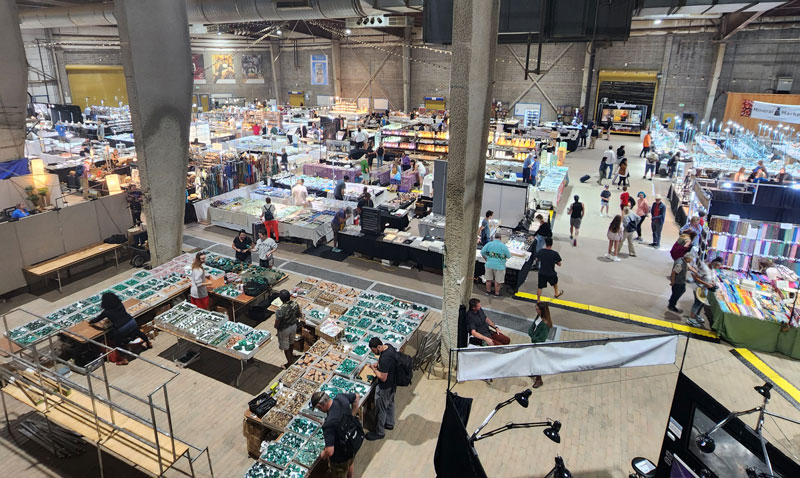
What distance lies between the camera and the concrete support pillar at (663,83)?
100 feet

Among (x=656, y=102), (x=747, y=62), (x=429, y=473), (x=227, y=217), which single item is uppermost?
(x=747, y=62)

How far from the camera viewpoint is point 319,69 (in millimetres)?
43031

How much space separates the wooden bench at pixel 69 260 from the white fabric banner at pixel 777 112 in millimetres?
24757

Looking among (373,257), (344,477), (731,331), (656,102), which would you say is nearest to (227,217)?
(373,257)

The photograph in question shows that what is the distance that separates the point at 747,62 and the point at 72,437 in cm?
3625

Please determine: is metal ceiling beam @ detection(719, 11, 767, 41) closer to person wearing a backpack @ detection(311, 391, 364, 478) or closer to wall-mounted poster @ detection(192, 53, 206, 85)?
person wearing a backpack @ detection(311, 391, 364, 478)

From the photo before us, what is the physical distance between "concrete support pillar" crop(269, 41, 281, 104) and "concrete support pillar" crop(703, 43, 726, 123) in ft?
116

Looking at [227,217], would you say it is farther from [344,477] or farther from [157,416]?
[344,477]

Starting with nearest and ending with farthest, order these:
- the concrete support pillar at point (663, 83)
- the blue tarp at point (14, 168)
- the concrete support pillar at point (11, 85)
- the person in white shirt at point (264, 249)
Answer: the person in white shirt at point (264, 249) < the blue tarp at point (14, 168) < the concrete support pillar at point (11, 85) < the concrete support pillar at point (663, 83)

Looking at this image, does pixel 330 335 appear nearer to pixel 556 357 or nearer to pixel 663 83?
pixel 556 357

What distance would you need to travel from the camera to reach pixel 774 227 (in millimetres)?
10625

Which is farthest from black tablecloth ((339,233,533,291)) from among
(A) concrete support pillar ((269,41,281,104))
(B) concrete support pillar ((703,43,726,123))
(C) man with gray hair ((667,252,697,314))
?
(A) concrete support pillar ((269,41,281,104))

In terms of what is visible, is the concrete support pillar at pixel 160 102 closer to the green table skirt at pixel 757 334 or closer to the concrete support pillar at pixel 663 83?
the green table skirt at pixel 757 334

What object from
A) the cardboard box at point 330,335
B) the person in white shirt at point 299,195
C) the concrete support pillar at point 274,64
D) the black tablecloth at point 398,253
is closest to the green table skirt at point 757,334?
the black tablecloth at point 398,253
